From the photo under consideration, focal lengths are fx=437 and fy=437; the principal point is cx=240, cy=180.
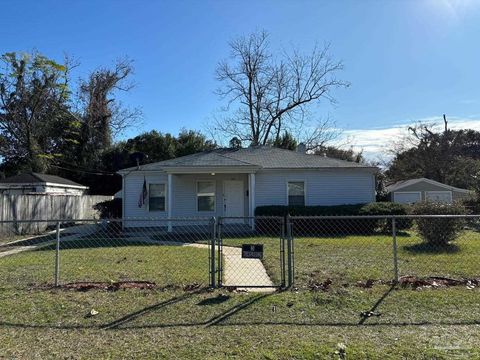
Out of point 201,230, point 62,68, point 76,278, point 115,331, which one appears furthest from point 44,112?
point 115,331

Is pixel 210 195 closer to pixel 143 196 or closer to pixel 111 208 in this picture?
pixel 143 196

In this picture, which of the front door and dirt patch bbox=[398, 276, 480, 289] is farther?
the front door

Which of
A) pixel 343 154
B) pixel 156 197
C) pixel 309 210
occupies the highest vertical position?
pixel 343 154

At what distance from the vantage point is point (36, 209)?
20906mm

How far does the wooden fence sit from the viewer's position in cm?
1823

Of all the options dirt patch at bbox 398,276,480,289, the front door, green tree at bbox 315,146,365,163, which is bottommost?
dirt patch at bbox 398,276,480,289

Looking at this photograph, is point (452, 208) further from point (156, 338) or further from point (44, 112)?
point (44, 112)

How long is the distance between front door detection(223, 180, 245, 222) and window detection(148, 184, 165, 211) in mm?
2936

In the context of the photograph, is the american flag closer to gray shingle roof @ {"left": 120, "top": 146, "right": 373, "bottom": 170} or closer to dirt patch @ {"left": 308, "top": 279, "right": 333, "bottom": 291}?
gray shingle roof @ {"left": 120, "top": 146, "right": 373, "bottom": 170}

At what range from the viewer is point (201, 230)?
1897 cm

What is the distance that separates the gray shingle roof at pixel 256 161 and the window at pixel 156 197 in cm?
100

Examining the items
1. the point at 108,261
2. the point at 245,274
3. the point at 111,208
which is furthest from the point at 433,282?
the point at 111,208

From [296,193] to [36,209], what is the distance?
40.7ft

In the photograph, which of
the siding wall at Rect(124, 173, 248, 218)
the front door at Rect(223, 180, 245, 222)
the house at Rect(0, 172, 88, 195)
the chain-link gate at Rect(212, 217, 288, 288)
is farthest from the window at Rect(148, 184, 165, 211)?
the house at Rect(0, 172, 88, 195)
